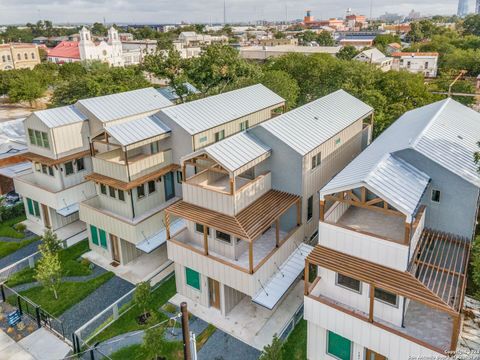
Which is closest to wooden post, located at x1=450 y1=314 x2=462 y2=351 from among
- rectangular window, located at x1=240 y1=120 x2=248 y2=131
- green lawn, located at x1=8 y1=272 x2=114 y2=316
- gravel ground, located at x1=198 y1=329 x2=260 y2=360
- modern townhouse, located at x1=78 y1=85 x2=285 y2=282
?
gravel ground, located at x1=198 y1=329 x2=260 y2=360

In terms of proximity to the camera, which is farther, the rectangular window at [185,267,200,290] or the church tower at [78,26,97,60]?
the church tower at [78,26,97,60]

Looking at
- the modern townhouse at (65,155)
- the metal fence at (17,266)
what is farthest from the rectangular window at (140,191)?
the metal fence at (17,266)

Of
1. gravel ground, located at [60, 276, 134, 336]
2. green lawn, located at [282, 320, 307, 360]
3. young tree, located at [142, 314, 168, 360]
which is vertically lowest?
gravel ground, located at [60, 276, 134, 336]

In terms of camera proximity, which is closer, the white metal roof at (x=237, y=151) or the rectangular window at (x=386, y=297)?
the rectangular window at (x=386, y=297)

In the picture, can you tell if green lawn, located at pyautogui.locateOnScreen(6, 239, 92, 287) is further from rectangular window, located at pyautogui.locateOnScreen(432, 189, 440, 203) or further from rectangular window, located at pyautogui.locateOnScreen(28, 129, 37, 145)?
rectangular window, located at pyautogui.locateOnScreen(432, 189, 440, 203)

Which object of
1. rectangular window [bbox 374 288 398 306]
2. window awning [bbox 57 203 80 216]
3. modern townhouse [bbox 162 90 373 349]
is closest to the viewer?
rectangular window [bbox 374 288 398 306]

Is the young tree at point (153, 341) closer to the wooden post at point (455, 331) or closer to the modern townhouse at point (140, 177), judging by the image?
the modern townhouse at point (140, 177)

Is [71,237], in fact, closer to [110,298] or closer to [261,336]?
[110,298]
